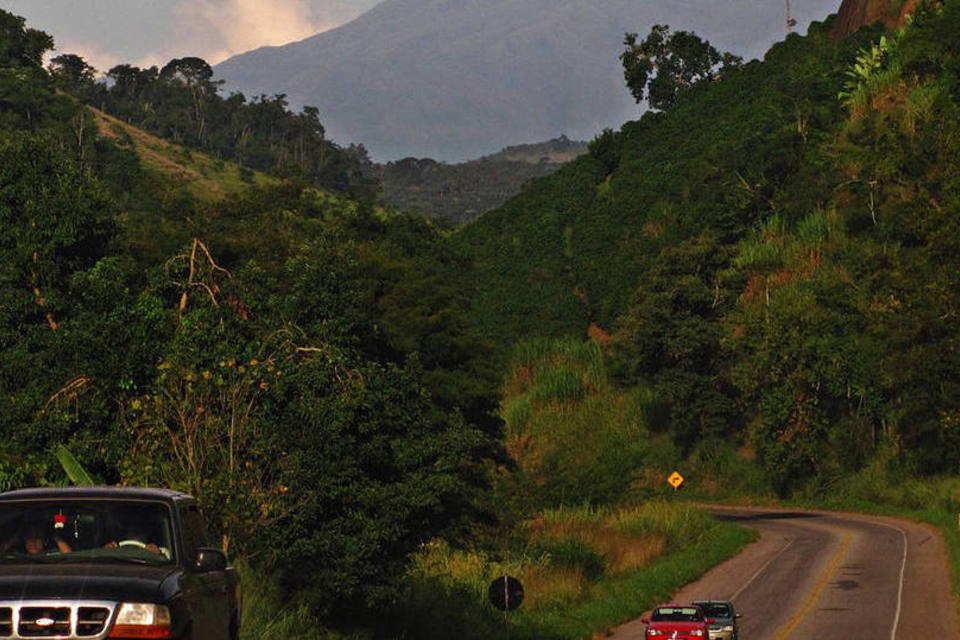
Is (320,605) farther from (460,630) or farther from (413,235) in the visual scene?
(413,235)

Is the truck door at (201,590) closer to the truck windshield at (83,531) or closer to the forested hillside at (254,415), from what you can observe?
the truck windshield at (83,531)

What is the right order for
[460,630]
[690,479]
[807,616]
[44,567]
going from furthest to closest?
[690,479] < [807,616] < [460,630] < [44,567]

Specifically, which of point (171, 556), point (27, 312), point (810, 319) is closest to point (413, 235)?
point (810, 319)

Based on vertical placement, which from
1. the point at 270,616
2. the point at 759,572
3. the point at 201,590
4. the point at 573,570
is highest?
the point at 201,590

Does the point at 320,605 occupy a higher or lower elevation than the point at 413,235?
lower

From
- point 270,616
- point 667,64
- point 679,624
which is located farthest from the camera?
point 667,64

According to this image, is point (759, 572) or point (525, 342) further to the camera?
point (525, 342)

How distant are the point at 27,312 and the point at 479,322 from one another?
88.7 m

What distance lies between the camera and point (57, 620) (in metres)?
10.9

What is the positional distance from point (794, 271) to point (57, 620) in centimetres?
8918

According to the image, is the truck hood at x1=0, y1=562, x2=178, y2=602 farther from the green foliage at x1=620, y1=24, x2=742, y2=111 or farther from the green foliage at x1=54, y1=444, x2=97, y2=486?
the green foliage at x1=620, y1=24, x2=742, y2=111

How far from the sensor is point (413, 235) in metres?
84.2

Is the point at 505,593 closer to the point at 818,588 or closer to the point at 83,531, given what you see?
the point at 83,531

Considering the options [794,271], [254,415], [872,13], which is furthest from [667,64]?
[254,415]
